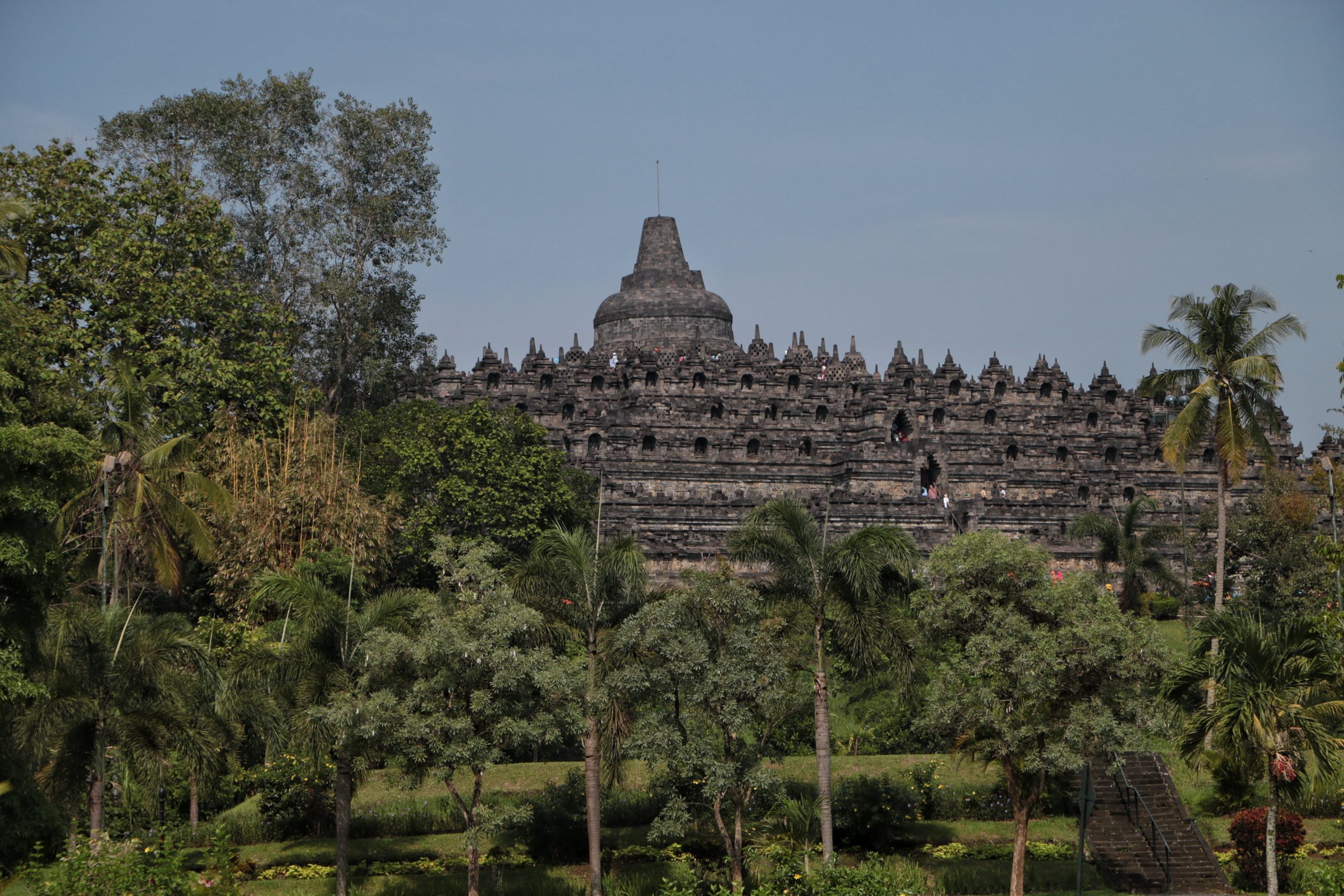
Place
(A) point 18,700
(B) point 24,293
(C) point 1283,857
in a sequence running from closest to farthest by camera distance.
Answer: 1. (A) point 18,700
2. (C) point 1283,857
3. (B) point 24,293

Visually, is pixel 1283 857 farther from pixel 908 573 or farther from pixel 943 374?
pixel 943 374

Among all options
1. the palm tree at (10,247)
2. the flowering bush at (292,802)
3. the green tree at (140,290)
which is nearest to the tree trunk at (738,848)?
the flowering bush at (292,802)

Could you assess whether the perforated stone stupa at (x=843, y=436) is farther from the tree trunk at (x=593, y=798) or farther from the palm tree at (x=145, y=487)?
the tree trunk at (x=593, y=798)

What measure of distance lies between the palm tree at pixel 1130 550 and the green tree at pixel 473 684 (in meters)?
31.9

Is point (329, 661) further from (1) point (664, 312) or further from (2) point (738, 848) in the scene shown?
(1) point (664, 312)

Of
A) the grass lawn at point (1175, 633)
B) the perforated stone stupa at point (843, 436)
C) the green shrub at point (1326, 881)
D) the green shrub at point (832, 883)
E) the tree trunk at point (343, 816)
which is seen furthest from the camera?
the perforated stone stupa at point (843, 436)

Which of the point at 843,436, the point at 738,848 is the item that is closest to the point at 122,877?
the point at 738,848

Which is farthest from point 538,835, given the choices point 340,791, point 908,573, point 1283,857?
point 1283,857

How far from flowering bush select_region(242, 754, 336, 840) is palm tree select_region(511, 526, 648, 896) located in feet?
21.9

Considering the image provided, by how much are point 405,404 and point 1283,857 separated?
36756mm

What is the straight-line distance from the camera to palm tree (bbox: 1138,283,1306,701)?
3978cm

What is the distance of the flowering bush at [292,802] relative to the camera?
109ft

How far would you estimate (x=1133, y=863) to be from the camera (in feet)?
104

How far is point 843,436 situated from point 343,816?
47239 mm
